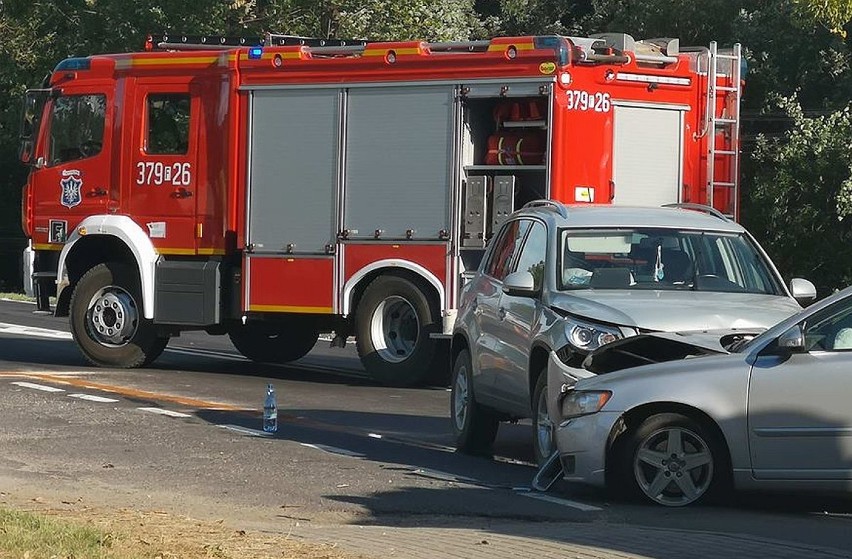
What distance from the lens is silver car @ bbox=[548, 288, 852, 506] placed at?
9453 millimetres

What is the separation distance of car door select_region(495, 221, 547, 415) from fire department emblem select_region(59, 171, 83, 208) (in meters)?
8.33

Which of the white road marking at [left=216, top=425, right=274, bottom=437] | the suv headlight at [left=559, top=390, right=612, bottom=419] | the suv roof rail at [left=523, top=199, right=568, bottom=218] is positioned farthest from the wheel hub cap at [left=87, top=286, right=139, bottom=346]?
the suv headlight at [left=559, top=390, right=612, bottom=419]

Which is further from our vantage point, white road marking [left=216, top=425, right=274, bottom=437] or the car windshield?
white road marking [left=216, top=425, right=274, bottom=437]

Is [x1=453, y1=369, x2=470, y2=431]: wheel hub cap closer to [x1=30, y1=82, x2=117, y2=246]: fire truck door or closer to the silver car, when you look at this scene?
the silver car

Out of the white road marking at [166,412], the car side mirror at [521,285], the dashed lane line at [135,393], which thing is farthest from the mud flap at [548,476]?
the dashed lane line at [135,393]

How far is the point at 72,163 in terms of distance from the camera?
63.8ft

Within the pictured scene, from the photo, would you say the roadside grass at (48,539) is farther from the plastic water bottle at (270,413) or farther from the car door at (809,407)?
the plastic water bottle at (270,413)

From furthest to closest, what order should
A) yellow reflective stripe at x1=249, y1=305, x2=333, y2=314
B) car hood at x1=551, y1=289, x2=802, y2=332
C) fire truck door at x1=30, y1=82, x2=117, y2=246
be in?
fire truck door at x1=30, y1=82, x2=117, y2=246, yellow reflective stripe at x1=249, y1=305, x2=333, y2=314, car hood at x1=551, y1=289, x2=802, y2=332

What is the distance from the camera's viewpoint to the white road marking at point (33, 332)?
23969 mm

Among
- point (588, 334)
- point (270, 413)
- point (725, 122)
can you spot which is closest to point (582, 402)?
point (588, 334)

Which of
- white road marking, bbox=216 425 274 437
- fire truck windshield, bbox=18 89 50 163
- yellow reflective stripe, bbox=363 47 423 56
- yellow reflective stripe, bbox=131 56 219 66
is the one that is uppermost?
yellow reflective stripe, bbox=363 47 423 56

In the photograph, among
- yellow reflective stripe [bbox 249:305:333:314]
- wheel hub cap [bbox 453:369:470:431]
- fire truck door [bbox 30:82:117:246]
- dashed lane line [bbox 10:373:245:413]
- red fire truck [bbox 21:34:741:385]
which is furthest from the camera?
fire truck door [bbox 30:82:117:246]

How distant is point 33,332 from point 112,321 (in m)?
5.98

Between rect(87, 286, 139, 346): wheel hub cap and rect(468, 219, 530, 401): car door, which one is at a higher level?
rect(468, 219, 530, 401): car door
